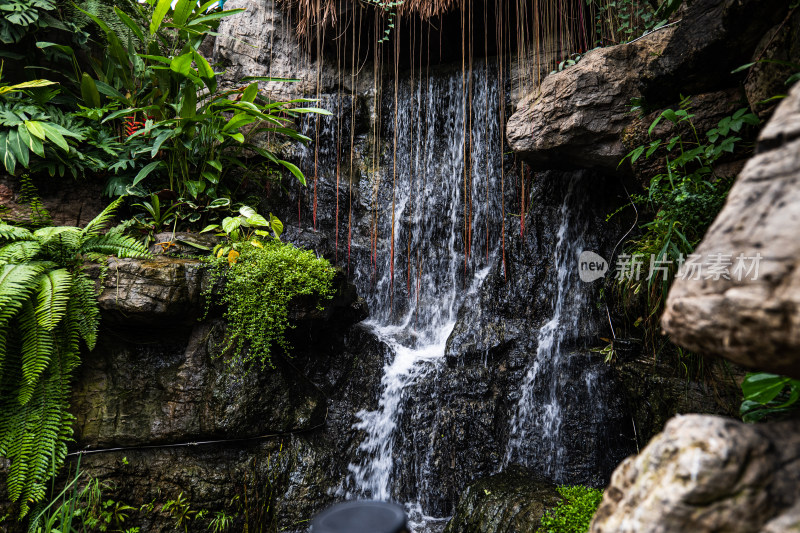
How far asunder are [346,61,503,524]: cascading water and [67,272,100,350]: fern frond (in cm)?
258

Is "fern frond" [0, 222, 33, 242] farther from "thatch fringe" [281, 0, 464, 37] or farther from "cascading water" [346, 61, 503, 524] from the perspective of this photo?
"thatch fringe" [281, 0, 464, 37]

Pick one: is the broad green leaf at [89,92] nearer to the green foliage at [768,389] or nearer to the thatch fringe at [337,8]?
the thatch fringe at [337,8]

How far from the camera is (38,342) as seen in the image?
10.2 ft

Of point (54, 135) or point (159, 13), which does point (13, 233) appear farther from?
point (159, 13)

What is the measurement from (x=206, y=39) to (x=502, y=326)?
5.49 metres

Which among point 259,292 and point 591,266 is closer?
point 259,292

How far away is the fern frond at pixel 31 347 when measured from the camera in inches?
121

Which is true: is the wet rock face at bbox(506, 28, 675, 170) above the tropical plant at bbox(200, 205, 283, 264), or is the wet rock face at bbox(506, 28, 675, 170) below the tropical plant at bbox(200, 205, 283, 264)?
above

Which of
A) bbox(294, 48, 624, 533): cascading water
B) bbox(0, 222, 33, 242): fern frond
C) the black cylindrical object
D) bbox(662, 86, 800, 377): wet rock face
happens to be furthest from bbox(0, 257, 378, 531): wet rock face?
bbox(662, 86, 800, 377): wet rock face

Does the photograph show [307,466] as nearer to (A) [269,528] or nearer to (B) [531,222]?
(A) [269,528]

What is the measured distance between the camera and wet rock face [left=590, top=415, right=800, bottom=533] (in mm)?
1032

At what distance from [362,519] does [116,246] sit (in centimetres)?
351

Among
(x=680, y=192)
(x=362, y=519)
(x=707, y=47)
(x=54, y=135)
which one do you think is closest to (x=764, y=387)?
(x=680, y=192)

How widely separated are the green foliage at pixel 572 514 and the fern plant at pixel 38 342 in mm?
3406
